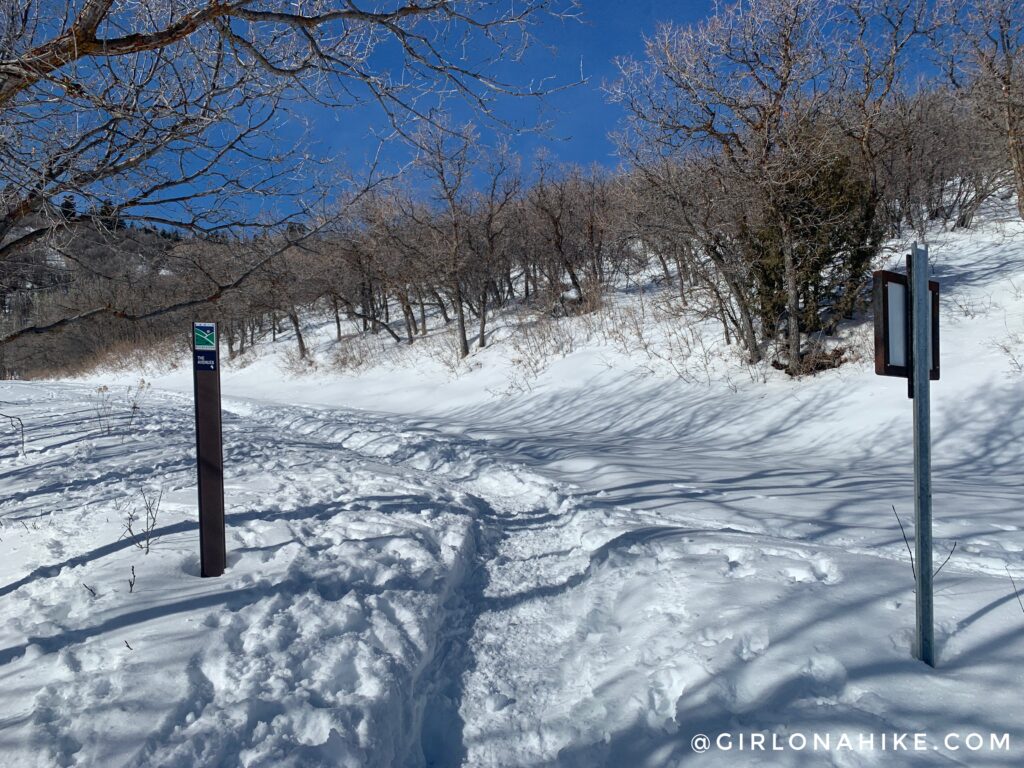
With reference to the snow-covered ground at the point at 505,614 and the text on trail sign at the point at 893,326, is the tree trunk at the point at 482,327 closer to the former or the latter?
the snow-covered ground at the point at 505,614

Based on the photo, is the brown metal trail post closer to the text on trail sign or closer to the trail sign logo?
the trail sign logo

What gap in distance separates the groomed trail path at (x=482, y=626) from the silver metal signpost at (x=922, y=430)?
0.21 m

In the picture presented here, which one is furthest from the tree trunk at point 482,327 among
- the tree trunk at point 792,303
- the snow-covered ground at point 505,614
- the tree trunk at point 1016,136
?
the tree trunk at point 1016,136

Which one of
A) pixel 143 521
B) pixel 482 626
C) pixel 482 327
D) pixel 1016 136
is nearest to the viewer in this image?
pixel 482 626

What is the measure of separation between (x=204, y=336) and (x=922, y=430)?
3.98 meters

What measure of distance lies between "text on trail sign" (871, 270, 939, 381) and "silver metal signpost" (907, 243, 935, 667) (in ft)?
0.08

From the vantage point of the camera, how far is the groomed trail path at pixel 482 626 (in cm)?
238

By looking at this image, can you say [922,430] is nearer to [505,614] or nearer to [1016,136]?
[505,614]

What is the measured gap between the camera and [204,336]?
12.2 feet

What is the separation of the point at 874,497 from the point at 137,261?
6.87 m

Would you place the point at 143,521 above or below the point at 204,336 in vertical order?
below

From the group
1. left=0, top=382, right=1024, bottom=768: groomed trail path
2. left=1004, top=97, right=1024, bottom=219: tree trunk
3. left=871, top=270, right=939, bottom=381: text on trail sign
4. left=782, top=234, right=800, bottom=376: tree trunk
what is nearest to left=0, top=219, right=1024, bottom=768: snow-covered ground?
left=0, top=382, right=1024, bottom=768: groomed trail path

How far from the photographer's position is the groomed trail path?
2381 millimetres

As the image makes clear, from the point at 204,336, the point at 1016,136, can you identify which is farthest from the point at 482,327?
the point at 204,336
